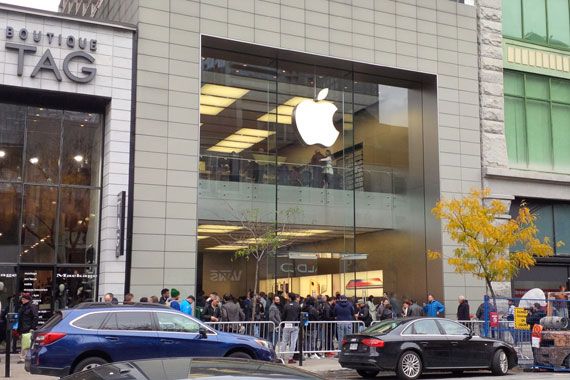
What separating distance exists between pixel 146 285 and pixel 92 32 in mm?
7817

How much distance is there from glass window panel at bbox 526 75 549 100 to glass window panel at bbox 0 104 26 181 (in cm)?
1950

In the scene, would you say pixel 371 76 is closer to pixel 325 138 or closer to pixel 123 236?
pixel 325 138

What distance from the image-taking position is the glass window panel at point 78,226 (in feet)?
66.4

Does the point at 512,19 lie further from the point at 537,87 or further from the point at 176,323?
the point at 176,323

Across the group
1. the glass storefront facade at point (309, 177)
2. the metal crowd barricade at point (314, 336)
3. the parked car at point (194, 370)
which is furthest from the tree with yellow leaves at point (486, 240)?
the parked car at point (194, 370)

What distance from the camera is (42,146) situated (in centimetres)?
2039

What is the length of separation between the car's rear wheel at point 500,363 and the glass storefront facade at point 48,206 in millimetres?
11501

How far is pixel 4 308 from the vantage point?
62.7ft

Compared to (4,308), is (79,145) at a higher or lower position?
higher

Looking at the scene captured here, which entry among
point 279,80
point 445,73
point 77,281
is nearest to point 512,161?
point 445,73

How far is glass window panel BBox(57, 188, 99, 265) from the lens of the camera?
20.2 m

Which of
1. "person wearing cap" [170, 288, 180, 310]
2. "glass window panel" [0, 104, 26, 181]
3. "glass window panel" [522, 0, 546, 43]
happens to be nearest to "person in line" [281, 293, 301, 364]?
"person wearing cap" [170, 288, 180, 310]

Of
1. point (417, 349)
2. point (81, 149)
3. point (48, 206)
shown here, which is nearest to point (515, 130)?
point (417, 349)

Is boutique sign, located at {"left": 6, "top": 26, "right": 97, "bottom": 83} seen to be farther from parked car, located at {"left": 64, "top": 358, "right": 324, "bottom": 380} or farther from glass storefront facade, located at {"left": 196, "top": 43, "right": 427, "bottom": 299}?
parked car, located at {"left": 64, "top": 358, "right": 324, "bottom": 380}
